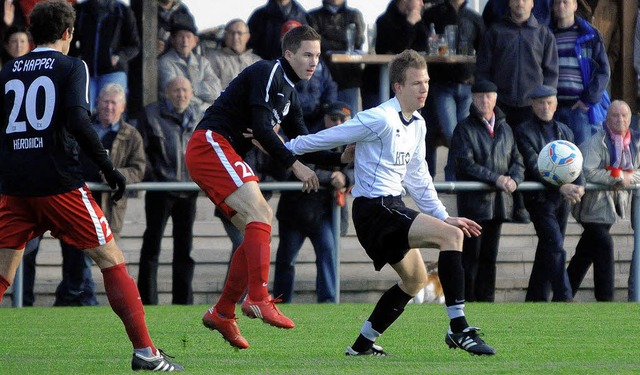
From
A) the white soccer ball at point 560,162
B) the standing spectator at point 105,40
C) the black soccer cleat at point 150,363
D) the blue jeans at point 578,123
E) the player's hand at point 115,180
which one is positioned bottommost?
the black soccer cleat at point 150,363

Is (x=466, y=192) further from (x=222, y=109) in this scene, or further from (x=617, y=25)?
(x=222, y=109)

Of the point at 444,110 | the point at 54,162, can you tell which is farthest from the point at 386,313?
the point at 444,110

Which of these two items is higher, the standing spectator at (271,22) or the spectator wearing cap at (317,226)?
the standing spectator at (271,22)

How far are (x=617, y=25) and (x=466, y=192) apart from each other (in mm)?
3132

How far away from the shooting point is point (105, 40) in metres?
12.9

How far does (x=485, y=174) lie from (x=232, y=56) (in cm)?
286

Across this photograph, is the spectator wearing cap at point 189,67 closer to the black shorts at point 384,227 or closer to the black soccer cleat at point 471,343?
the black shorts at point 384,227

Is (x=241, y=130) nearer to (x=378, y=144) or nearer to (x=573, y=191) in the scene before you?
(x=378, y=144)

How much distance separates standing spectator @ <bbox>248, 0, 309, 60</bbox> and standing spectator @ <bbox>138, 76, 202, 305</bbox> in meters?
1.38

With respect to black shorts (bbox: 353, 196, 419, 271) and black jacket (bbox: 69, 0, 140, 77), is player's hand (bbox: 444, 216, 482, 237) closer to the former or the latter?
black shorts (bbox: 353, 196, 419, 271)

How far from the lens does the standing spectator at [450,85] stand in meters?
13.1

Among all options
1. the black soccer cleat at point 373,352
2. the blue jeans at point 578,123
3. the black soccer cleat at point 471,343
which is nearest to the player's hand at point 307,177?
the black soccer cleat at point 373,352

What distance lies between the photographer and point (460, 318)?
726 cm

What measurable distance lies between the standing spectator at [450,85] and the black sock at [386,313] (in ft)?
18.2
